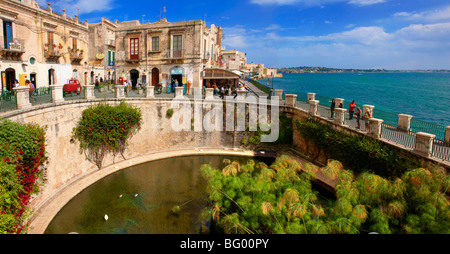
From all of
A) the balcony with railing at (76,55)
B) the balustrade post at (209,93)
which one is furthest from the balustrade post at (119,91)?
the balcony with railing at (76,55)

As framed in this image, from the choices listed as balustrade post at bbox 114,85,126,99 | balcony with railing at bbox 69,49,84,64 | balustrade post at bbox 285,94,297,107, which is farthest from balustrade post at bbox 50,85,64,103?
balustrade post at bbox 285,94,297,107

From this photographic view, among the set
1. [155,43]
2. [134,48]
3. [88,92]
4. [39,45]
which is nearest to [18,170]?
[88,92]

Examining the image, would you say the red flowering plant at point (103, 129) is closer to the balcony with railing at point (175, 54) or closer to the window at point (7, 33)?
the balcony with railing at point (175, 54)

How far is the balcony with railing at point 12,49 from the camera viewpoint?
1780 centimetres

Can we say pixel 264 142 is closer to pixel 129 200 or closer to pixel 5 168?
pixel 129 200

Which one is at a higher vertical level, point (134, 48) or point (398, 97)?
point (134, 48)

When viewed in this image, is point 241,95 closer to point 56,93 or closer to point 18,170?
point 56,93

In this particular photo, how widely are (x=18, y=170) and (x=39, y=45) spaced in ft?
52.1

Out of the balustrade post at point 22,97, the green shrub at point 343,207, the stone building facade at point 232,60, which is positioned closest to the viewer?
the green shrub at point 343,207

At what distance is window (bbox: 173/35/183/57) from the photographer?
23312 millimetres

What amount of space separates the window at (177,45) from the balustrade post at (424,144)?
18.7 m

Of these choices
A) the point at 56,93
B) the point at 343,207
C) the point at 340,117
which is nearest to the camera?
the point at 343,207

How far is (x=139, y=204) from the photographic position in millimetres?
12773
